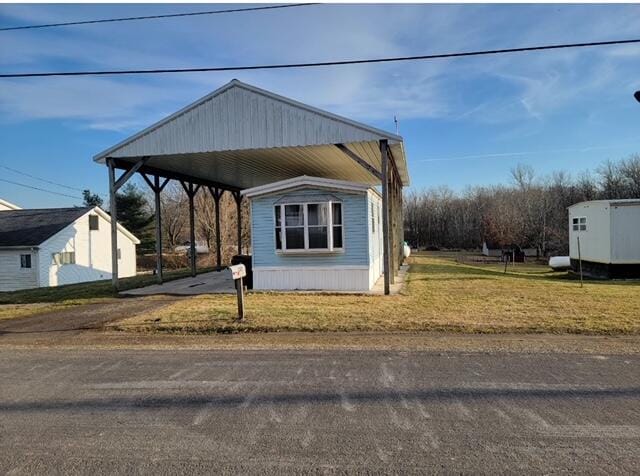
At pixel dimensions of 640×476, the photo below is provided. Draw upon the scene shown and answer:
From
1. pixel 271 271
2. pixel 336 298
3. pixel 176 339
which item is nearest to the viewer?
pixel 176 339

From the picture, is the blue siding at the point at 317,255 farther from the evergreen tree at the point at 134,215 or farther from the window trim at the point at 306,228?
the evergreen tree at the point at 134,215

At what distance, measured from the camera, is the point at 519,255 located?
38969 millimetres

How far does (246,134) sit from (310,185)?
225cm

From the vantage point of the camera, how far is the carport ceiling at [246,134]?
37.2 feet

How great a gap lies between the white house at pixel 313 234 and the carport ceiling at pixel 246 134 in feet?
4.01

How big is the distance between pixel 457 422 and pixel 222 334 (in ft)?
15.0

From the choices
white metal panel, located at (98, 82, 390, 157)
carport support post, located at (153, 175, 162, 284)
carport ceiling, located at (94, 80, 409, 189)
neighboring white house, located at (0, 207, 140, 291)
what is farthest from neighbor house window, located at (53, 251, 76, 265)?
white metal panel, located at (98, 82, 390, 157)

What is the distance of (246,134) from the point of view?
11.9 m

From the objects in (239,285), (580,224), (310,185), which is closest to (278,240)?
(310,185)

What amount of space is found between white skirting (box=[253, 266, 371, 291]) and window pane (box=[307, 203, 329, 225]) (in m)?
1.29

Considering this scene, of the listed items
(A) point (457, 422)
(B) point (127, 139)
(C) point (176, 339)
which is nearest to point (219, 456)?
(A) point (457, 422)

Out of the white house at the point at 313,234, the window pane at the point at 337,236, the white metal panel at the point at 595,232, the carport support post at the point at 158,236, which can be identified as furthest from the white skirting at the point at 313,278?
the white metal panel at the point at 595,232

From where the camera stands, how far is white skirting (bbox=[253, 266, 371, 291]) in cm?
1180

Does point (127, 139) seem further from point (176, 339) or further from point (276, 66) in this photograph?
point (176, 339)
